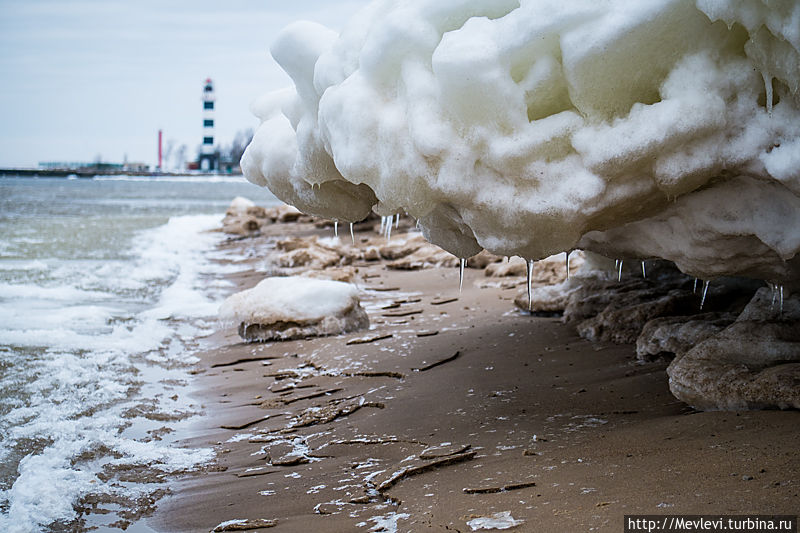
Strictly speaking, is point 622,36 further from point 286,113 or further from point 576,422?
point 286,113

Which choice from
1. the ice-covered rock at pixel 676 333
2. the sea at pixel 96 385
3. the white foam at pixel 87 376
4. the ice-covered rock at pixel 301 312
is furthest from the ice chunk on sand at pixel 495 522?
the ice-covered rock at pixel 301 312

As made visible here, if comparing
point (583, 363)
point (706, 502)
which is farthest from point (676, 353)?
point (706, 502)

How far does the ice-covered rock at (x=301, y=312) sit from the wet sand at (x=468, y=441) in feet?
1.48

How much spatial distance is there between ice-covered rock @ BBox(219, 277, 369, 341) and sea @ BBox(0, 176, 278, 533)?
1.87ft

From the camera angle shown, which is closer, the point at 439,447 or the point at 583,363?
the point at 439,447

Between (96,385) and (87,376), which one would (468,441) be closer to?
(96,385)

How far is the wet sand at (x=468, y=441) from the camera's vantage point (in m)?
2.52

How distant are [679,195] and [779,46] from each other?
0.69 meters

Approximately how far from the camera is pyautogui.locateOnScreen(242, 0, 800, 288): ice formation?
9.15ft

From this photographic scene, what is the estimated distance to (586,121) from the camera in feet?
9.71

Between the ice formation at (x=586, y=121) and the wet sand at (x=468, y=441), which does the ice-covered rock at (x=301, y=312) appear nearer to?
the wet sand at (x=468, y=441)

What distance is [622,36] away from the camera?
9.20 ft

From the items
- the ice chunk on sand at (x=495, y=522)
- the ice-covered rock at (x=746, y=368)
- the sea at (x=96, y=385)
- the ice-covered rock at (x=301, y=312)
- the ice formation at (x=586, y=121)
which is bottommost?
the sea at (x=96, y=385)

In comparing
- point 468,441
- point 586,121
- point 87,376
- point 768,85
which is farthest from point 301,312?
point 768,85
